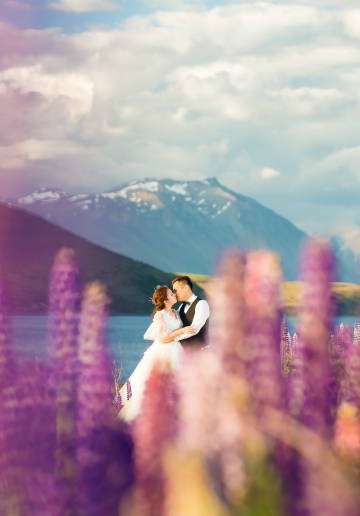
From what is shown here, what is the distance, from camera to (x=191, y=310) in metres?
9.48

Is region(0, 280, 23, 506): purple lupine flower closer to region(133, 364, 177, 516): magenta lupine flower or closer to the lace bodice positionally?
region(133, 364, 177, 516): magenta lupine flower

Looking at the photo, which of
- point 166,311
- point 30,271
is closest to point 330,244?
point 166,311

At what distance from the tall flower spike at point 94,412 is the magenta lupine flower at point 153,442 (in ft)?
0.40

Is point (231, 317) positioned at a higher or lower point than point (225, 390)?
higher

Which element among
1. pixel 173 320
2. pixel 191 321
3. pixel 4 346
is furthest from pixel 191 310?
pixel 4 346

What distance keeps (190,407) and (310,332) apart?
0.25 meters

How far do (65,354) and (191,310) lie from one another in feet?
26.1

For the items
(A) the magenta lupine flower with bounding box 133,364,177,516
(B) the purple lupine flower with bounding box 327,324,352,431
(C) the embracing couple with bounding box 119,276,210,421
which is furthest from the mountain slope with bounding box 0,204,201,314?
(A) the magenta lupine flower with bounding box 133,364,177,516

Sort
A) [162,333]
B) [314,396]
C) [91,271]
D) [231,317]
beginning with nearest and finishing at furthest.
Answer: [231,317]
[314,396]
[162,333]
[91,271]

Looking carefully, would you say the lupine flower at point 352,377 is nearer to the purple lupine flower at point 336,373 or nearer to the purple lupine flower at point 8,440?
the purple lupine flower at point 336,373

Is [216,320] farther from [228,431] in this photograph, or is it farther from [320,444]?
[320,444]

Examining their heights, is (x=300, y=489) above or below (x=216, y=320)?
below

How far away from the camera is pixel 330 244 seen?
1.34m

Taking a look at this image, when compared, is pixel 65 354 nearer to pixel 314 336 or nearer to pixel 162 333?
pixel 314 336
